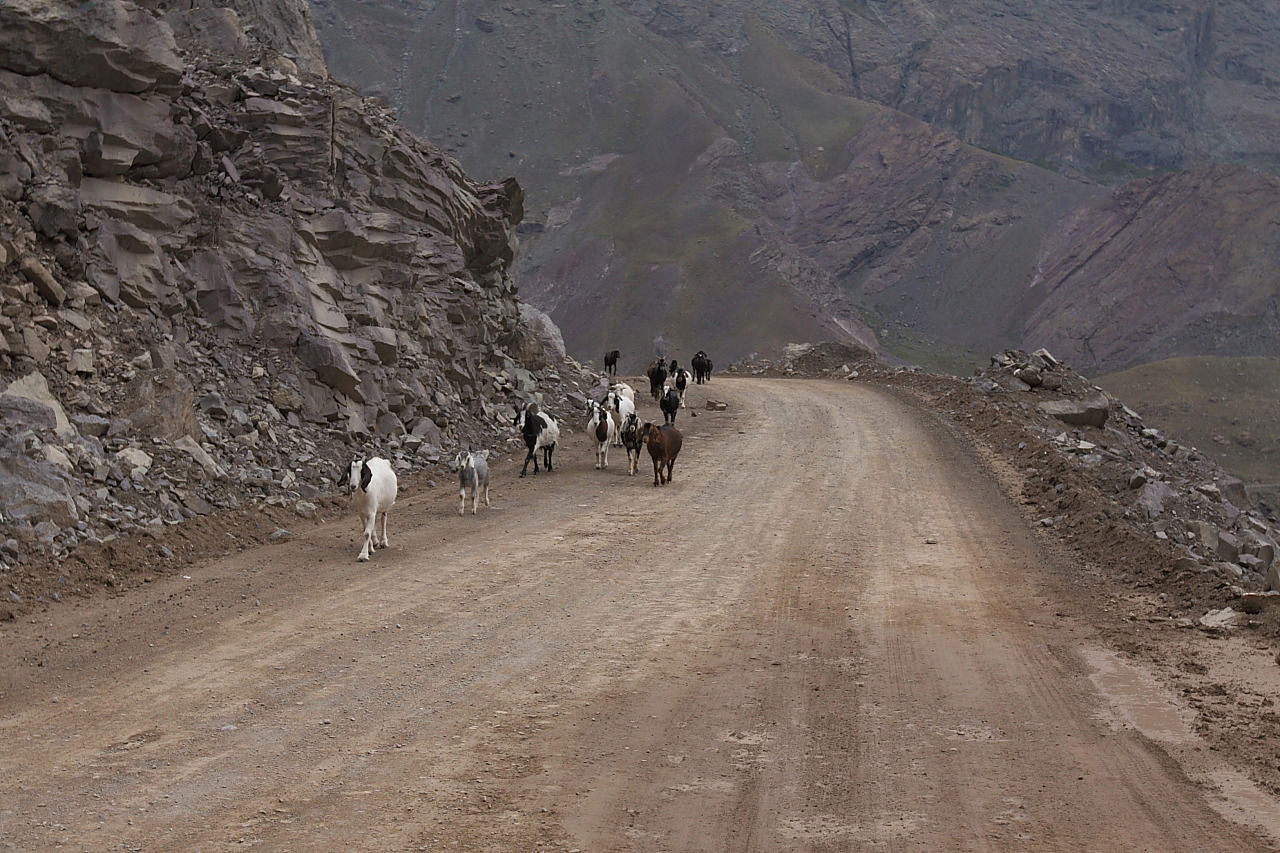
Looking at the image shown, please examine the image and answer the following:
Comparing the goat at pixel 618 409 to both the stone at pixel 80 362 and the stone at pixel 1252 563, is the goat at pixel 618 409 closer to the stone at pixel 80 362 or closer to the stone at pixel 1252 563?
the stone at pixel 80 362

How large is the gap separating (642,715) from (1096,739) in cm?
339

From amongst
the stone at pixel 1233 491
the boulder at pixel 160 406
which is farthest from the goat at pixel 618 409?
the stone at pixel 1233 491

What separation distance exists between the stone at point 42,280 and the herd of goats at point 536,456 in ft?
A: 15.4

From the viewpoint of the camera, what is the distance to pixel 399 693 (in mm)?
10312

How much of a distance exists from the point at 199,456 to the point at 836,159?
420 ft

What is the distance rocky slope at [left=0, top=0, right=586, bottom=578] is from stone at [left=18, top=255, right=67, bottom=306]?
36 mm

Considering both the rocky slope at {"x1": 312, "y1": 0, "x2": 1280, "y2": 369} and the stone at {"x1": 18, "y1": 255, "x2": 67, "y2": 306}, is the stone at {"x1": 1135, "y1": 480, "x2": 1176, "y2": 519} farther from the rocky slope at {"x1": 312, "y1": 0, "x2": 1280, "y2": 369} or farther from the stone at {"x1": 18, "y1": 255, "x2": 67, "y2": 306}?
the rocky slope at {"x1": 312, "y1": 0, "x2": 1280, "y2": 369}

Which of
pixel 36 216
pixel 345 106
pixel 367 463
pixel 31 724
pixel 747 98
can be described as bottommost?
pixel 31 724

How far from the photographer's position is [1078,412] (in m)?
31.5

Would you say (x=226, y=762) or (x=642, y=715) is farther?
(x=642, y=715)

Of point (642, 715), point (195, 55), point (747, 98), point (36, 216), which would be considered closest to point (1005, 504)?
point (642, 715)

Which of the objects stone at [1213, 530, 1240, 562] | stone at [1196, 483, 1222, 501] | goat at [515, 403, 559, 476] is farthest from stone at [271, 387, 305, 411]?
stone at [1196, 483, 1222, 501]

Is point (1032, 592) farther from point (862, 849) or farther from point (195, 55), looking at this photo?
point (195, 55)

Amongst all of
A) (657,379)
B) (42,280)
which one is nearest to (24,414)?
(42,280)
